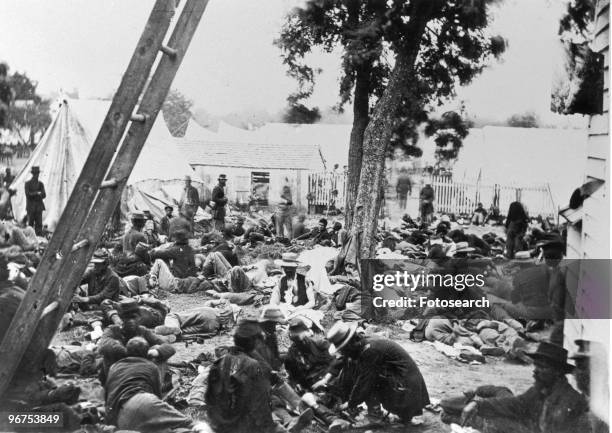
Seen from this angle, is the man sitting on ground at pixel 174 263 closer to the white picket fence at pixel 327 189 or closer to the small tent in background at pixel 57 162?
the small tent in background at pixel 57 162

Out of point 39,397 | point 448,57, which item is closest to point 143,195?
point 39,397

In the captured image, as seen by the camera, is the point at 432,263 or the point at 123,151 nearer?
the point at 123,151

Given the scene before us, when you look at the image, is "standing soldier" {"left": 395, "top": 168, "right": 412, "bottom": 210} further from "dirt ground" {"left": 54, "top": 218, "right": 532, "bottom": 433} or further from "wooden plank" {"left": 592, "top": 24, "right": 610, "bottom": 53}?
"wooden plank" {"left": 592, "top": 24, "right": 610, "bottom": 53}

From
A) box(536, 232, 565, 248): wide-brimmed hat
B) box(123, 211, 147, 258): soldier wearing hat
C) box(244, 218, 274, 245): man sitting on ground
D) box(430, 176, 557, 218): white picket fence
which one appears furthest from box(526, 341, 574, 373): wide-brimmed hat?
box(123, 211, 147, 258): soldier wearing hat

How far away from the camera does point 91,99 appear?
5.12 m

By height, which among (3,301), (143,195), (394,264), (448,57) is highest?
(448,57)

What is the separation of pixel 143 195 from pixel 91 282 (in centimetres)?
73

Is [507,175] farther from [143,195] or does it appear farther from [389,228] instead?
[143,195]

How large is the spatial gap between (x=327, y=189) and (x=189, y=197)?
103 cm

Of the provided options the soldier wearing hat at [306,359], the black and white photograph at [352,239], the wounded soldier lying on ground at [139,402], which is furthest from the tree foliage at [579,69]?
the wounded soldier lying on ground at [139,402]

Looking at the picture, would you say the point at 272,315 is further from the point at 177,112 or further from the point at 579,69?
the point at 579,69

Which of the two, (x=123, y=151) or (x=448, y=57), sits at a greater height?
(x=448, y=57)

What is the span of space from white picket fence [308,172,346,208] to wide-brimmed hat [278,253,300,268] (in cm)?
42

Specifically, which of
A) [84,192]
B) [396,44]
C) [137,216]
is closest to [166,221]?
[137,216]
